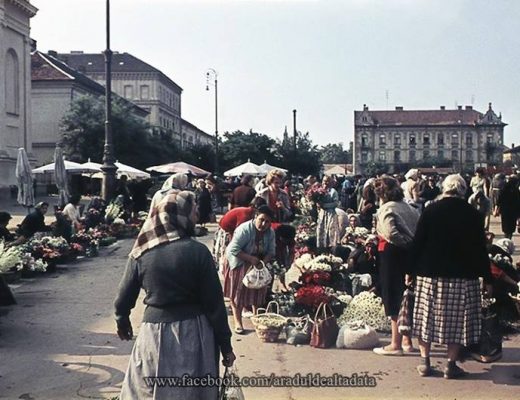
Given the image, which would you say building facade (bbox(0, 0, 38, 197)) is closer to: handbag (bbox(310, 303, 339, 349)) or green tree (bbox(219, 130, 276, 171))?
green tree (bbox(219, 130, 276, 171))

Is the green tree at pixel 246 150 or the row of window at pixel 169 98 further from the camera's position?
the row of window at pixel 169 98

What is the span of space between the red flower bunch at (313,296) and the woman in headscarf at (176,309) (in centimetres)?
369

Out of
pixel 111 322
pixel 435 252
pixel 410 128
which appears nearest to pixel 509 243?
pixel 435 252

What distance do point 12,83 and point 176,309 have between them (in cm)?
4467

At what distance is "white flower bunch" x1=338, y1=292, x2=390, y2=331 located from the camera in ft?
27.2

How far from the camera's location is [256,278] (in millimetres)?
8133

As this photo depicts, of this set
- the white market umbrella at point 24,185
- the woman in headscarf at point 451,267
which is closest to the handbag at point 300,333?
the woman in headscarf at point 451,267

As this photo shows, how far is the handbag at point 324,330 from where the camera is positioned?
762 cm

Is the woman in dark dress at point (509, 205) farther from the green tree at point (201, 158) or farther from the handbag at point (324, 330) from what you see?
the green tree at point (201, 158)

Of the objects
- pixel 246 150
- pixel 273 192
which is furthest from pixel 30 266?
pixel 246 150

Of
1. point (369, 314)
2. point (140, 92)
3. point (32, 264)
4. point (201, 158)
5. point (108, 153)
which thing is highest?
point (140, 92)

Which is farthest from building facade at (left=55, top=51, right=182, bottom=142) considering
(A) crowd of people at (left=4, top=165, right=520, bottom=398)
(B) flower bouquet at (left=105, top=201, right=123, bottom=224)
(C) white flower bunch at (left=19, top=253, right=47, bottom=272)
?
(A) crowd of people at (left=4, top=165, right=520, bottom=398)

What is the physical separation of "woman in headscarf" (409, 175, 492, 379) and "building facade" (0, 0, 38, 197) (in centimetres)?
3861

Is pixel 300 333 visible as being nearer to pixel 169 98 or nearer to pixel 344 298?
pixel 344 298
